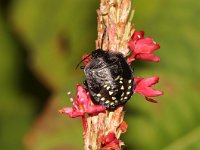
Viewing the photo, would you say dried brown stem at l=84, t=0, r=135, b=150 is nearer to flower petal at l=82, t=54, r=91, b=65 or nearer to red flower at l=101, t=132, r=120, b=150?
red flower at l=101, t=132, r=120, b=150

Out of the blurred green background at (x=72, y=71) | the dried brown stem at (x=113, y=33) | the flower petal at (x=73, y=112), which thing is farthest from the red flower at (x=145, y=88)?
the blurred green background at (x=72, y=71)

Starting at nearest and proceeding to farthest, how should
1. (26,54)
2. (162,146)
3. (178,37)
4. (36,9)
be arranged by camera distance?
(162,146)
(178,37)
(36,9)
(26,54)

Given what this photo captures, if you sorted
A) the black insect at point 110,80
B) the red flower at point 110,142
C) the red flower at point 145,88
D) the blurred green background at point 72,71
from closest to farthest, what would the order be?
the red flower at point 110,142 < the black insect at point 110,80 < the red flower at point 145,88 < the blurred green background at point 72,71

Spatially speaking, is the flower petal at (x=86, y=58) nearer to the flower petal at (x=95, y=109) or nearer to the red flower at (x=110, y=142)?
the flower petal at (x=95, y=109)

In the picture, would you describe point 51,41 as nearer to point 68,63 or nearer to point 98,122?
point 68,63

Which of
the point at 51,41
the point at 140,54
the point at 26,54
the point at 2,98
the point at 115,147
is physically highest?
the point at 140,54

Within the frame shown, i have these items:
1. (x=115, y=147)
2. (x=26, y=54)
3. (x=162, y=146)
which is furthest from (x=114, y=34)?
(x=26, y=54)
